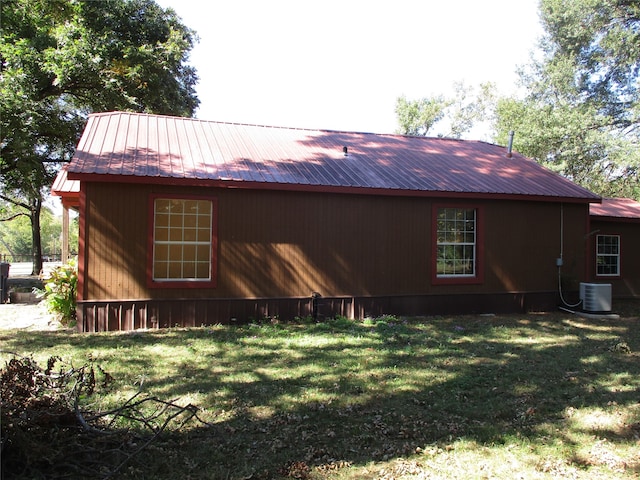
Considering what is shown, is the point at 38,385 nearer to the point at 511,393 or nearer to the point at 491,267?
the point at 511,393

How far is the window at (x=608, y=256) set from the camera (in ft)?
48.0

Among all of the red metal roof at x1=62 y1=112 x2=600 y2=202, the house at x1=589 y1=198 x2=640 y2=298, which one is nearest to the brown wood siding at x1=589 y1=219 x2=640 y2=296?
the house at x1=589 y1=198 x2=640 y2=298

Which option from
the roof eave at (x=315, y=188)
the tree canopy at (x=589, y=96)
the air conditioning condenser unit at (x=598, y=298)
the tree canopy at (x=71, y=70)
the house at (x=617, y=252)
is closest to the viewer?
the roof eave at (x=315, y=188)

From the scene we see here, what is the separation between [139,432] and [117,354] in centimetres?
283

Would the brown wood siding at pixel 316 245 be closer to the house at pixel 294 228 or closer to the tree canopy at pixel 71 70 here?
the house at pixel 294 228

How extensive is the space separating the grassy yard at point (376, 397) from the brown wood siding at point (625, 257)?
275 inches

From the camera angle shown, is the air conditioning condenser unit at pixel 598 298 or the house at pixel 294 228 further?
the air conditioning condenser unit at pixel 598 298

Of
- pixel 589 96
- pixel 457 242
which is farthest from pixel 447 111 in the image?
pixel 457 242

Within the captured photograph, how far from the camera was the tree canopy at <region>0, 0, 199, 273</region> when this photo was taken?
1453cm

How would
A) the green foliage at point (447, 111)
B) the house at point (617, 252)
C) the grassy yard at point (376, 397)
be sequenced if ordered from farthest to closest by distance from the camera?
the green foliage at point (447, 111)
the house at point (617, 252)
the grassy yard at point (376, 397)

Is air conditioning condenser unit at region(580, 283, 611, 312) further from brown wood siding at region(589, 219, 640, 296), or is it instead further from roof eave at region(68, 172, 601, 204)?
brown wood siding at region(589, 219, 640, 296)

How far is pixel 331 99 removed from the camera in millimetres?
36312

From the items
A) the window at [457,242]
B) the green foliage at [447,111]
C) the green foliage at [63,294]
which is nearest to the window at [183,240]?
the green foliage at [63,294]

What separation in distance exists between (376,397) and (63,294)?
6369 millimetres
